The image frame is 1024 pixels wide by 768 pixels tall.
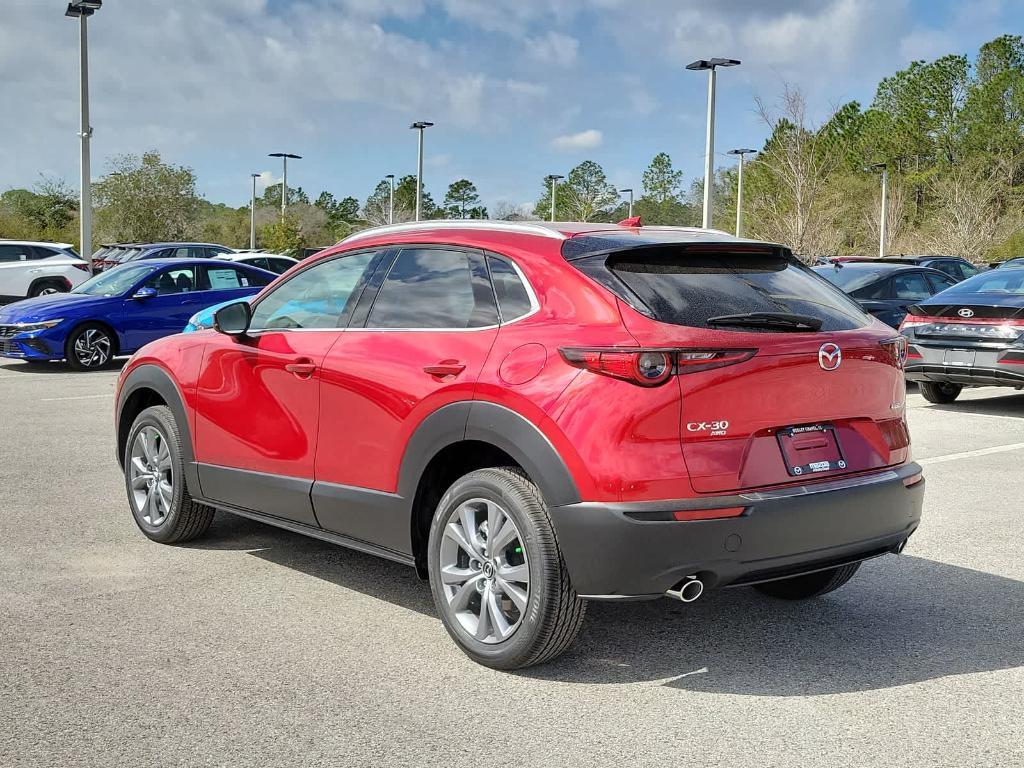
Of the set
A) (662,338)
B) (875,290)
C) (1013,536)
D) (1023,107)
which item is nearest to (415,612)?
(662,338)

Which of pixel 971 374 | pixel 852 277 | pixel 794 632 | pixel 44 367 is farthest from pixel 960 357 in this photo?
pixel 44 367

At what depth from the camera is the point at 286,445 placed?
16.9ft

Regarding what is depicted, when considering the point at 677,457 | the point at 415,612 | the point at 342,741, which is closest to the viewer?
the point at 342,741

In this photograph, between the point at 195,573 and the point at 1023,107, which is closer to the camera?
the point at 195,573

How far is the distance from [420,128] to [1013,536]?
1869 inches

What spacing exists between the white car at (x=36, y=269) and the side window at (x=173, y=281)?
331 inches

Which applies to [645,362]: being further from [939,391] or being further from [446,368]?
[939,391]

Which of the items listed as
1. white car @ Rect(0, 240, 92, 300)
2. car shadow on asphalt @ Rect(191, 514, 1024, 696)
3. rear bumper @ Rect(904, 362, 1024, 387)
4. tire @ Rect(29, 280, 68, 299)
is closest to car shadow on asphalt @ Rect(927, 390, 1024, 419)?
rear bumper @ Rect(904, 362, 1024, 387)

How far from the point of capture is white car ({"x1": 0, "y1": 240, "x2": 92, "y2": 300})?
2381cm

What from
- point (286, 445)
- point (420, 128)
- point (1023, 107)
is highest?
point (1023, 107)

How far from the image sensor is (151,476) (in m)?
6.12

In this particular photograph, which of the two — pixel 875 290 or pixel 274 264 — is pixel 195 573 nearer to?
pixel 875 290

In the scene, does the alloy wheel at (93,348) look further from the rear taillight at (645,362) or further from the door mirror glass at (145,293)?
the rear taillight at (645,362)

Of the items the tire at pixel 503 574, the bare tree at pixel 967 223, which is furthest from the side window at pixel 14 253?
the bare tree at pixel 967 223
